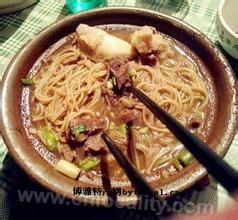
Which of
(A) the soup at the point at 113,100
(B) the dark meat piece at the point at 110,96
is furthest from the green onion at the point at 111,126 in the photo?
(B) the dark meat piece at the point at 110,96

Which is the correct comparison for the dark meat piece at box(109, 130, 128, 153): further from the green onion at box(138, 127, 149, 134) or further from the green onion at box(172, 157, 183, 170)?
the green onion at box(172, 157, 183, 170)

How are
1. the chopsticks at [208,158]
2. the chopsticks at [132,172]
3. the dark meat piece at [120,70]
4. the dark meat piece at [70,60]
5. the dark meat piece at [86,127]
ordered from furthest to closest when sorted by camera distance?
1. the dark meat piece at [70,60]
2. the dark meat piece at [120,70]
3. the dark meat piece at [86,127]
4. the chopsticks at [132,172]
5. the chopsticks at [208,158]

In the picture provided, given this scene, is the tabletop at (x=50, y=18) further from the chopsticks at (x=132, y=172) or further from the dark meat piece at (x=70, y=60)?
the chopsticks at (x=132, y=172)


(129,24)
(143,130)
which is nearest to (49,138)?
(143,130)

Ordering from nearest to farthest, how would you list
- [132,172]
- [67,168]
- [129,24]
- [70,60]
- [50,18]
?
[132,172]
[67,168]
[70,60]
[129,24]
[50,18]

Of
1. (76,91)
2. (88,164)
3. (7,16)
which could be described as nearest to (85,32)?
(76,91)

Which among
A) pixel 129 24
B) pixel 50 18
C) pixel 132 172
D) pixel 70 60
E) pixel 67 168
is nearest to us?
pixel 132 172

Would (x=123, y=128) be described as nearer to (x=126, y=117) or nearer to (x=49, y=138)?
(x=126, y=117)

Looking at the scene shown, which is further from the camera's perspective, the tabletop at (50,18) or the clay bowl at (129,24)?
the tabletop at (50,18)
